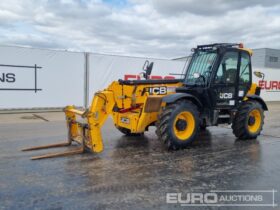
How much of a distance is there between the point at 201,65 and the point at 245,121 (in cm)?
180

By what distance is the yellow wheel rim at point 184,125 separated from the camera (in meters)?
6.84

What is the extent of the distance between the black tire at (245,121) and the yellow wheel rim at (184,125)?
1718 millimetres

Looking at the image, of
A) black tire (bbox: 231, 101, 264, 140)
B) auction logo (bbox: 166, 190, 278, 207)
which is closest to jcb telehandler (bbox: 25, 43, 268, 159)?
black tire (bbox: 231, 101, 264, 140)

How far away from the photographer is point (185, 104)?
687 cm

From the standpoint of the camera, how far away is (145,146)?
24.1 feet

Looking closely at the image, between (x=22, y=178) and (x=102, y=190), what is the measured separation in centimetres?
135

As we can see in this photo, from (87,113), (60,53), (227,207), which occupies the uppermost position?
(60,53)

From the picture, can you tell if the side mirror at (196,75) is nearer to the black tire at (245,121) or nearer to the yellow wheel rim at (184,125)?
the yellow wheel rim at (184,125)

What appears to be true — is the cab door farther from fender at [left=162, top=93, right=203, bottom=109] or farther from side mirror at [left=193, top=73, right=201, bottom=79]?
fender at [left=162, top=93, right=203, bottom=109]

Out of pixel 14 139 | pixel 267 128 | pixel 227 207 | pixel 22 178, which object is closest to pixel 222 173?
pixel 227 207

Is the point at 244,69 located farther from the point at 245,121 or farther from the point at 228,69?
the point at 245,121

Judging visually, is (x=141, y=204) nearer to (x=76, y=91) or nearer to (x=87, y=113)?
(x=87, y=113)

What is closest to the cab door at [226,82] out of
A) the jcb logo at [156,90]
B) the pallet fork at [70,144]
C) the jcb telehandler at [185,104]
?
the jcb telehandler at [185,104]

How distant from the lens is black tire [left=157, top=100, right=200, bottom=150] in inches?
260
